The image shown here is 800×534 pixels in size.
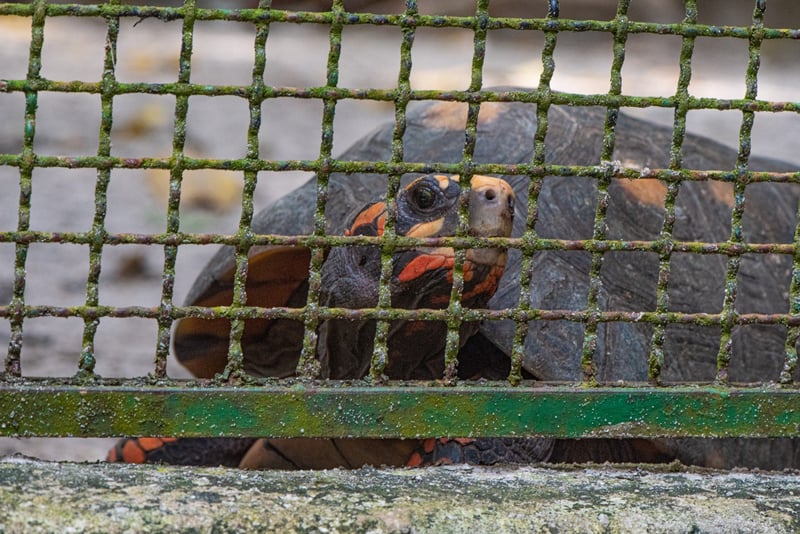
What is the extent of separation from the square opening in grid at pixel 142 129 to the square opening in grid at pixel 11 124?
0.63 m

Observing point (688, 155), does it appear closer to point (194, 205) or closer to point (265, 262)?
point (265, 262)

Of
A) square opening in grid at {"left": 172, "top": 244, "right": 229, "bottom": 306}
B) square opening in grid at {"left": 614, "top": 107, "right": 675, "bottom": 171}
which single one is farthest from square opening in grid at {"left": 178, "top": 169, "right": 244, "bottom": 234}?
square opening in grid at {"left": 614, "top": 107, "right": 675, "bottom": 171}

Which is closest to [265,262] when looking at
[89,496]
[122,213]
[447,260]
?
[447,260]

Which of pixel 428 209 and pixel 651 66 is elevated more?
pixel 651 66

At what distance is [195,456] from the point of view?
3721mm

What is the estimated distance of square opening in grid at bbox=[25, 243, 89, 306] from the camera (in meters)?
5.04

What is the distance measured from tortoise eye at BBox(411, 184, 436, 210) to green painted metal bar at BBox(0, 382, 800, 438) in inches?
32.0

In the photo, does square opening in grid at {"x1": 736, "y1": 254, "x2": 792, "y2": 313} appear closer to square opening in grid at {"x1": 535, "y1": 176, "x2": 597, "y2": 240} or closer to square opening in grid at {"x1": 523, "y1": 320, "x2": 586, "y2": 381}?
square opening in grid at {"x1": 535, "y1": 176, "x2": 597, "y2": 240}

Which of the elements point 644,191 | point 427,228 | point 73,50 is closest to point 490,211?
point 427,228

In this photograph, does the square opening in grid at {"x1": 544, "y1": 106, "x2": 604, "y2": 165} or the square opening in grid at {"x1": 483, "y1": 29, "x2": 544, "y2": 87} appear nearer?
the square opening in grid at {"x1": 544, "y1": 106, "x2": 604, "y2": 165}

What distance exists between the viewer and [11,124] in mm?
7266

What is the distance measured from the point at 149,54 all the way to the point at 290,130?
172cm

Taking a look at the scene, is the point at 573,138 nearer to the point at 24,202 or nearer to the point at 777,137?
the point at 24,202

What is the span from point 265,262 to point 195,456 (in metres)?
0.96
